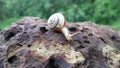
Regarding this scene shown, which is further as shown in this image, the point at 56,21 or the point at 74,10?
the point at 74,10

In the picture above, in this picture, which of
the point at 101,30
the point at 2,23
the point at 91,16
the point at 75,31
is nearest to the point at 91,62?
the point at 75,31

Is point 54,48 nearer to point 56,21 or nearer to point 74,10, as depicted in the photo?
point 56,21

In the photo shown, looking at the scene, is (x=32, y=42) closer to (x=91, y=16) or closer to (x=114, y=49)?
(x=114, y=49)

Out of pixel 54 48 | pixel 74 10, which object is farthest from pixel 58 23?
pixel 74 10

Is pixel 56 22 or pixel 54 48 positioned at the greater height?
pixel 56 22

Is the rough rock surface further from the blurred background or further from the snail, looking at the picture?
the blurred background

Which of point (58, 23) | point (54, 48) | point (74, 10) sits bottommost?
point (54, 48)

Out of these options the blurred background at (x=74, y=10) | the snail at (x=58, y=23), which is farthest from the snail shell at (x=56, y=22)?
the blurred background at (x=74, y=10)
